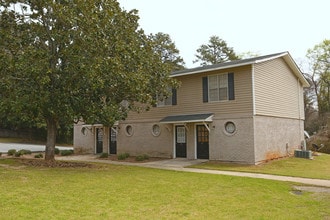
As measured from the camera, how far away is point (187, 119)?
692 inches

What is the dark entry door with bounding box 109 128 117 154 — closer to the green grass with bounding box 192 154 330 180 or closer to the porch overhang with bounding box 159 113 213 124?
the porch overhang with bounding box 159 113 213 124

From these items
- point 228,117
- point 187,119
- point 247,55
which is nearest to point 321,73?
point 247,55

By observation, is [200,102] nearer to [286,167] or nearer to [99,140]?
[286,167]

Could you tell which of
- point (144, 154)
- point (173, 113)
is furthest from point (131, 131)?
point (173, 113)

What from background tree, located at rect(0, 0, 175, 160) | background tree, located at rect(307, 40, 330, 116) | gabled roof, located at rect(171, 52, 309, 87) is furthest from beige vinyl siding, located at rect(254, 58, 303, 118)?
background tree, located at rect(307, 40, 330, 116)

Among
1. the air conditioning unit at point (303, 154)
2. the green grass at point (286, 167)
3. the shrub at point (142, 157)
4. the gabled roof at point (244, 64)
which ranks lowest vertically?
the green grass at point (286, 167)

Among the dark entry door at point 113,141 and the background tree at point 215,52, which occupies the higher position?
the background tree at point 215,52

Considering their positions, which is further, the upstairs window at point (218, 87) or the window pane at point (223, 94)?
the window pane at point (223, 94)

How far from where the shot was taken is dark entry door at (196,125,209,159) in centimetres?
1776

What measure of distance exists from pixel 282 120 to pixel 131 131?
9636mm

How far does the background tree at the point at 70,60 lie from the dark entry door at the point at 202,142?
16.2 feet

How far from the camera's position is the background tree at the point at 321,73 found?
128 feet

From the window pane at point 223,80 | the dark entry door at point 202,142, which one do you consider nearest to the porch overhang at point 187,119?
the dark entry door at point 202,142

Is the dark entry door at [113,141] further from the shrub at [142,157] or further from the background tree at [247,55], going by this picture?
the background tree at [247,55]
